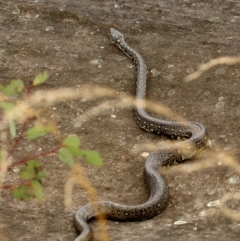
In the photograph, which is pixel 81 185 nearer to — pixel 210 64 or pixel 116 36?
pixel 210 64

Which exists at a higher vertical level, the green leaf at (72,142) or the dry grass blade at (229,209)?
the green leaf at (72,142)

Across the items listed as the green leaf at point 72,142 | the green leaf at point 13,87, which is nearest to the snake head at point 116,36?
the green leaf at point 13,87

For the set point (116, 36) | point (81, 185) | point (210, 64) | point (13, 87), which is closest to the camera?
point (13, 87)

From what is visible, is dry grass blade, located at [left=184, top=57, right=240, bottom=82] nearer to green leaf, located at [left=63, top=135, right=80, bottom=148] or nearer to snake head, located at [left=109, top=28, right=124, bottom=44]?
snake head, located at [left=109, top=28, right=124, bottom=44]

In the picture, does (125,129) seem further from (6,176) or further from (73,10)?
(73,10)

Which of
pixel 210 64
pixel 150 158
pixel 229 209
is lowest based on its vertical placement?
pixel 150 158

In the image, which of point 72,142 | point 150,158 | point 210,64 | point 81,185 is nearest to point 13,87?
point 72,142

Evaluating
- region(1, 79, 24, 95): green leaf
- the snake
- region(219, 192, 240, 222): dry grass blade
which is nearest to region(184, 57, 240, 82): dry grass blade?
the snake

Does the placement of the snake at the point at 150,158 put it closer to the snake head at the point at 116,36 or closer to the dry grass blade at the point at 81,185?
the snake head at the point at 116,36

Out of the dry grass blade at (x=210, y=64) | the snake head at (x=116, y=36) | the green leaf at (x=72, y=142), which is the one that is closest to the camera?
the green leaf at (x=72, y=142)
